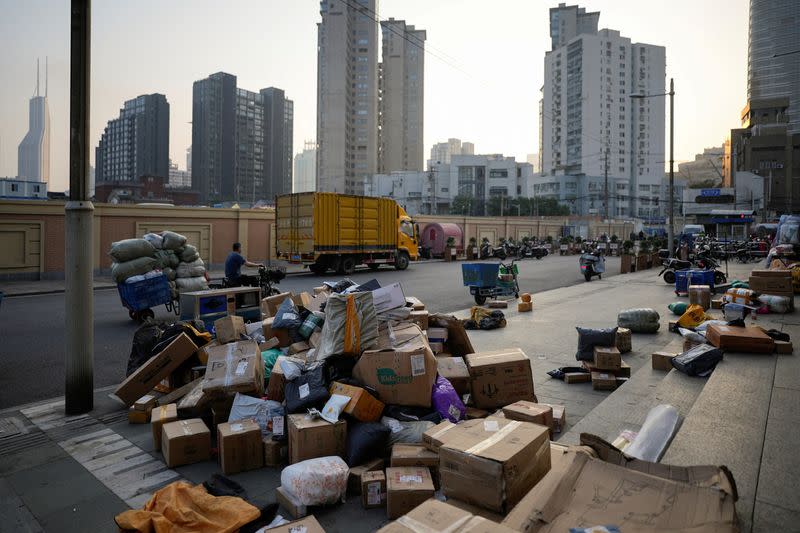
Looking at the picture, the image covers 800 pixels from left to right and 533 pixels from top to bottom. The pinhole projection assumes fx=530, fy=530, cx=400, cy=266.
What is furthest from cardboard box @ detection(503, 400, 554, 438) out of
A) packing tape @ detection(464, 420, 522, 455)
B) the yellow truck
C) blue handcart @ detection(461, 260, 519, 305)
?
the yellow truck

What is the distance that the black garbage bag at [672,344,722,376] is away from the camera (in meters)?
6.31

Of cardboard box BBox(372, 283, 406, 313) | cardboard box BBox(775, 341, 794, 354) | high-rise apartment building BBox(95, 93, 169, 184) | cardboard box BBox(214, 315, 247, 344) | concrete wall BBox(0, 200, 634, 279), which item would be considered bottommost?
cardboard box BBox(775, 341, 794, 354)

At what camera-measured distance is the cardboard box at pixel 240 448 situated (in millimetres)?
4316

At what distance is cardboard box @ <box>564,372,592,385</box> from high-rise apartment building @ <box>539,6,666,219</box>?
121489 mm

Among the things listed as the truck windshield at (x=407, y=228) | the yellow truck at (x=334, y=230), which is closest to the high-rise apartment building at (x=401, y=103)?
the truck windshield at (x=407, y=228)

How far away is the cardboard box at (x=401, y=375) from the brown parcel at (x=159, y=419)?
1.80 meters

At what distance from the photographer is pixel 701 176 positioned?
14900cm

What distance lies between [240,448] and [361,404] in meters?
1.05

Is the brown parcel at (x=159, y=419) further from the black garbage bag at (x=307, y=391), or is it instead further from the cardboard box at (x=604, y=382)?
the cardboard box at (x=604, y=382)

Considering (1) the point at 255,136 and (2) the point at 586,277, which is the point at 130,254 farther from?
(1) the point at 255,136

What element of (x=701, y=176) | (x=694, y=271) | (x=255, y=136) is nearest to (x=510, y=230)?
(x=694, y=271)

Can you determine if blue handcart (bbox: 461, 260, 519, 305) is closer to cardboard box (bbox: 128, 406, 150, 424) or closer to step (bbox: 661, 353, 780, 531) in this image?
step (bbox: 661, 353, 780, 531)

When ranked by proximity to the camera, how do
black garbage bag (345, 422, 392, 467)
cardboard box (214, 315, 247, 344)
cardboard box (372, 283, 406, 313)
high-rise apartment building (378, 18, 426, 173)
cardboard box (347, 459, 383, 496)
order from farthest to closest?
high-rise apartment building (378, 18, 426, 173) → cardboard box (372, 283, 406, 313) → cardboard box (214, 315, 247, 344) → black garbage bag (345, 422, 392, 467) → cardboard box (347, 459, 383, 496)

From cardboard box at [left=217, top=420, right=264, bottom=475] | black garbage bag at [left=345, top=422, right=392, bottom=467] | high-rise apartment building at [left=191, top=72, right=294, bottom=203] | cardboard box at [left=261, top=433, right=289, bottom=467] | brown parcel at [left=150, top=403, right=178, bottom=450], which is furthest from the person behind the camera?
high-rise apartment building at [left=191, top=72, right=294, bottom=203]
